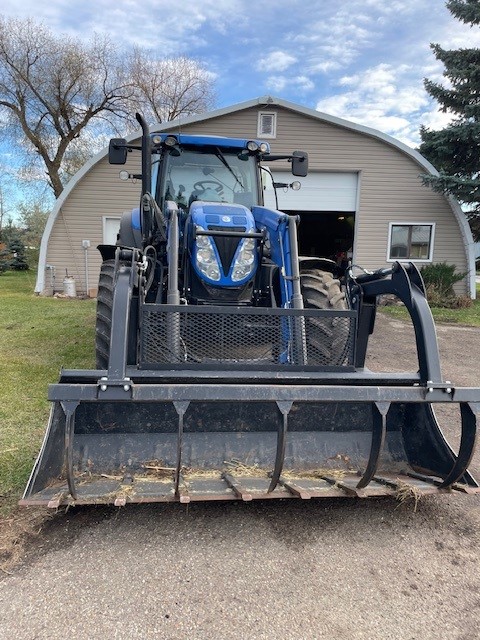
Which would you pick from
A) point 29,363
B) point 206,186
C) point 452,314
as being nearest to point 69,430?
point 206,186

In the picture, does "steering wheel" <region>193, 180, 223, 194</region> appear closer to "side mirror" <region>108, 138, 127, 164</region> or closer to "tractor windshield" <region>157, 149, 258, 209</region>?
"tractor windshield" <region>157, 149, 258, 209</region>

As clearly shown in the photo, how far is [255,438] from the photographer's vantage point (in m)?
3.12

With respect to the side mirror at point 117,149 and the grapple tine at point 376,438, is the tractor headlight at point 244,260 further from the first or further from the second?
the side mirror at point 117,149

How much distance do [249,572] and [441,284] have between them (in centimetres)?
1209

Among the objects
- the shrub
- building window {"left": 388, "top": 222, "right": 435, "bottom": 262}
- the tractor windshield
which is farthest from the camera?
building window {"left": 388, "top": 222, "right": 435, "bottom": 262}

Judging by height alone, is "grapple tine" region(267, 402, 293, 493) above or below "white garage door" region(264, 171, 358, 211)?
below

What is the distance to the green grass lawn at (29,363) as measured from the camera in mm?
3387

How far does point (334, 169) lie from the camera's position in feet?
43.5

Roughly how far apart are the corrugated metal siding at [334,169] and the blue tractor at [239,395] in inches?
395

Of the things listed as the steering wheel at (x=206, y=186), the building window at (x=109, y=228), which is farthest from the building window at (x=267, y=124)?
the steering wheel at (x=206, y=186)

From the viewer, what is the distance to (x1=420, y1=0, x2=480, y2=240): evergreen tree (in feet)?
44.9

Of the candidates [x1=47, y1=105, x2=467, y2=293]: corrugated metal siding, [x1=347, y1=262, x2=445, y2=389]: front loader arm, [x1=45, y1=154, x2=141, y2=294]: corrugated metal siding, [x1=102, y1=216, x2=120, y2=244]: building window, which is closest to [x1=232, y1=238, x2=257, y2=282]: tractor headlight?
[x1=347, y1=262, x2=445, y2=389]: front loader arm

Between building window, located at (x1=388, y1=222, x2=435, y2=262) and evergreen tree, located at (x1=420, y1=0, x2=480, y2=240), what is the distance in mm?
1253

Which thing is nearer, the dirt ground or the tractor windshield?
the dirt ground
